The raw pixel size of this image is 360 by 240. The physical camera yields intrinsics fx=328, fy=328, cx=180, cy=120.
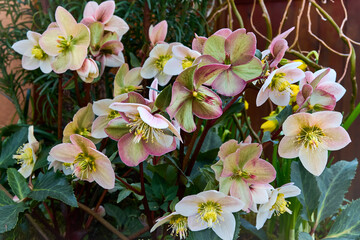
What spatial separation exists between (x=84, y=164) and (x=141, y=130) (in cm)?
11

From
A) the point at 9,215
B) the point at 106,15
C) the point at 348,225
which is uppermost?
the point at 106,15

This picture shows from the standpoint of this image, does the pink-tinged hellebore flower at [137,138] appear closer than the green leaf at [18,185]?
Yes

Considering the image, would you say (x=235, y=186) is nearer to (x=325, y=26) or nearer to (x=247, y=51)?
(x=247, y=51)

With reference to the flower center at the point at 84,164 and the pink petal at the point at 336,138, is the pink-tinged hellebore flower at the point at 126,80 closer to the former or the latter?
the flower center at the point at 84,164

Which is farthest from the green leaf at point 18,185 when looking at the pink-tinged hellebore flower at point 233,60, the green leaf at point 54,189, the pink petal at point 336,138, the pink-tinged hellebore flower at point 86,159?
the pink petal at point 336,138

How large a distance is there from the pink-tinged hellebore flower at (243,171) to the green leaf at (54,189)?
9.0 inches

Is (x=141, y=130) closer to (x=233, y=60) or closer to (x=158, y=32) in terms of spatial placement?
(x=233, y=60)

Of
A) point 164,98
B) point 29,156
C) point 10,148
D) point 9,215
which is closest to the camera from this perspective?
point 164,98

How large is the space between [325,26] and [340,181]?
0.69m

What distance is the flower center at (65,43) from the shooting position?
0.52 meters

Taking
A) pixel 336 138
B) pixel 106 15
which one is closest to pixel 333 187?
pixel 336 138

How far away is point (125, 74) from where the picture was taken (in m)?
0.58

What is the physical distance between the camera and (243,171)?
0.44 m

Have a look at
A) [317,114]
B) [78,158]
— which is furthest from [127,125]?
[317,114]
